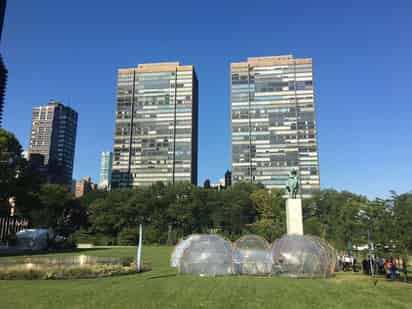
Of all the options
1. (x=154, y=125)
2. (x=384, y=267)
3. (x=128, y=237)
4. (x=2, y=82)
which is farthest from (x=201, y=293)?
(x=154, y=125)

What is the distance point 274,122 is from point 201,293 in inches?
4542

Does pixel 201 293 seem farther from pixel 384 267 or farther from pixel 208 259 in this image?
pixel 384 267

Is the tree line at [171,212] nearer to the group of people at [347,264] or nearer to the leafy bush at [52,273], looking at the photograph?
the group of people at [347,264]

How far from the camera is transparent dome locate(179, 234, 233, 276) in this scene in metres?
22.5

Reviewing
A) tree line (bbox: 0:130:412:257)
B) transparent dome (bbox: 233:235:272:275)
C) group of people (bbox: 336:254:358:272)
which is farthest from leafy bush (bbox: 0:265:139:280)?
tree line (bbox: 0:130:412:257)

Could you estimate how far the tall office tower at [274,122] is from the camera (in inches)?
4788

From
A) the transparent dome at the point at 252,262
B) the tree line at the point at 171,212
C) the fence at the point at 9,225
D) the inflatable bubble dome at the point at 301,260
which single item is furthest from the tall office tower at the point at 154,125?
the inflatable bubble dome at the point at 301,260

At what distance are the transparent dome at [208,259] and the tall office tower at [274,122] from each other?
99.4 m

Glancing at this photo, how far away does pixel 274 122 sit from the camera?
4990 inches

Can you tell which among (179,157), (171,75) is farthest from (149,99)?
(179,157)

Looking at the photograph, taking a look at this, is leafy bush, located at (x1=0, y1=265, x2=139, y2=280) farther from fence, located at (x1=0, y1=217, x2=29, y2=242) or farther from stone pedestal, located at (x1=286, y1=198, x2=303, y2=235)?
fence, located at (x1=0, y1=217, x2=29, y2=242)

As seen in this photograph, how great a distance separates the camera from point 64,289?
645 inches

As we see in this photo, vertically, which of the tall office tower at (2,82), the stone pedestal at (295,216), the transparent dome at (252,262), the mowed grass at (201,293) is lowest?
the mowed grass at (201,293)

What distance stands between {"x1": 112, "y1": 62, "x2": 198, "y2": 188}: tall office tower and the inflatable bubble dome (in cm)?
10517
